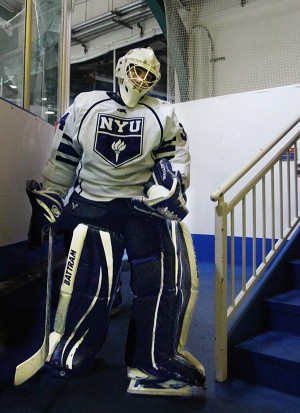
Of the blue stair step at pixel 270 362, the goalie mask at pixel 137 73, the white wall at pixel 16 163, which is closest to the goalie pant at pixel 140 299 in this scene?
the blue stair step at pixel 270 362

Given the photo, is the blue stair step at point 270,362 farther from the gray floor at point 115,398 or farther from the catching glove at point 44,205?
the catching glove at point 44,205

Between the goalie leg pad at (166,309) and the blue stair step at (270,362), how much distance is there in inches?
9.2

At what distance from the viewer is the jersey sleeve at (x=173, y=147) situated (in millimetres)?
1540

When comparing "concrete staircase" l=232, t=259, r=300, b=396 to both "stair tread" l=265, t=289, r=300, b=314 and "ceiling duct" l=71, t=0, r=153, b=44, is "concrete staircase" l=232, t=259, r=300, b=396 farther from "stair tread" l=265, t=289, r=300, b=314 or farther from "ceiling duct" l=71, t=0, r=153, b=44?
"ceiling duct" l=71, t=0, r=153, b=44

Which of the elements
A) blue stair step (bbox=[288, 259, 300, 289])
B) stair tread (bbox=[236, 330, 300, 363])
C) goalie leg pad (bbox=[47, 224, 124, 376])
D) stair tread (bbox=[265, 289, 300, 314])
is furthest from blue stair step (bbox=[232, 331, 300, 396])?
goalie leg pad (bbox=[47, 224, 124, 376])

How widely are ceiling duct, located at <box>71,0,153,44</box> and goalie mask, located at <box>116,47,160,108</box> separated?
373 centimetres

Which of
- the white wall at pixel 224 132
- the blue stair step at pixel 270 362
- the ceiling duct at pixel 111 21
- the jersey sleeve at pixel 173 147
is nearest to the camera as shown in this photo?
the blue stair step at pixel 270 362

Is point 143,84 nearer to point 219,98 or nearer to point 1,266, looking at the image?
point 1,266

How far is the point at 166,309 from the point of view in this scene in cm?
139

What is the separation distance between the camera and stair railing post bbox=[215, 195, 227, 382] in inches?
57.9

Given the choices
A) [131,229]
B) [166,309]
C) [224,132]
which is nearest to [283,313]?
[166,309]

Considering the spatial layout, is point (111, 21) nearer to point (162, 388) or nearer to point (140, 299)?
point (140, 299)

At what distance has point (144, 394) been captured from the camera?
1.39m

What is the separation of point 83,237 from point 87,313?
1.03ft
